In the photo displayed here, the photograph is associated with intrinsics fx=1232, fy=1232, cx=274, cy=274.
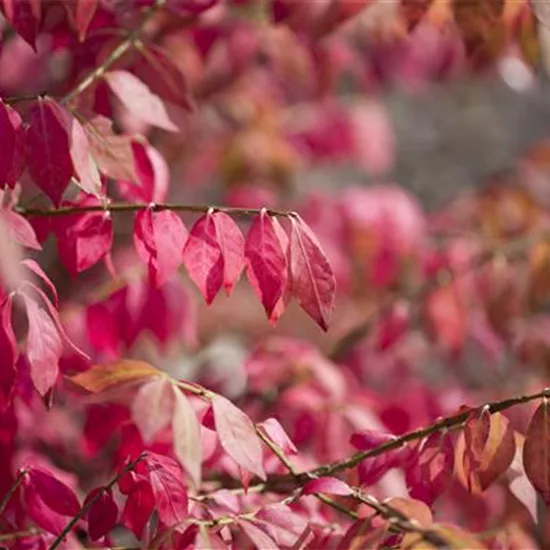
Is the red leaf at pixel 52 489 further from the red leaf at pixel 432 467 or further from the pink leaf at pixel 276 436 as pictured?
the red leaf at pixel 432 467

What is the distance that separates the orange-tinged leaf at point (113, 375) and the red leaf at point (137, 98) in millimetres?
311

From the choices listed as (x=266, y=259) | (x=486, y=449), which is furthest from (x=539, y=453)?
(x=266, y=259)

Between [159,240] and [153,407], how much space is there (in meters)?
0.20

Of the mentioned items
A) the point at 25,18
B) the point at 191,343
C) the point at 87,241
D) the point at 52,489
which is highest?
the point at 25,18

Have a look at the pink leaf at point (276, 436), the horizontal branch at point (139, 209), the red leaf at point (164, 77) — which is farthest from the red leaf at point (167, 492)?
the red leaf at point (164, 77)

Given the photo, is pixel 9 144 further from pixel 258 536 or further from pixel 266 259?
pixel 258 536

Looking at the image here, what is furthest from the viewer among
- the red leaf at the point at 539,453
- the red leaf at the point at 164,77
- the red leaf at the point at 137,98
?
the red leaf at the point at 164,77

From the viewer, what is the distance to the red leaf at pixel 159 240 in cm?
121

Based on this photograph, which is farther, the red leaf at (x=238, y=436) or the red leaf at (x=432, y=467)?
the red leaf at (x=432, y=467)

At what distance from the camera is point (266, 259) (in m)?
1.16

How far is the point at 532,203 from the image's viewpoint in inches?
114

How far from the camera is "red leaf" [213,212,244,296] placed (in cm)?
117

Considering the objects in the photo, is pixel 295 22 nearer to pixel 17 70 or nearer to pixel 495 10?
pixel 495 10

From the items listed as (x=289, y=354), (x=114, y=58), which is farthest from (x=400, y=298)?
(x=114, y=58)
